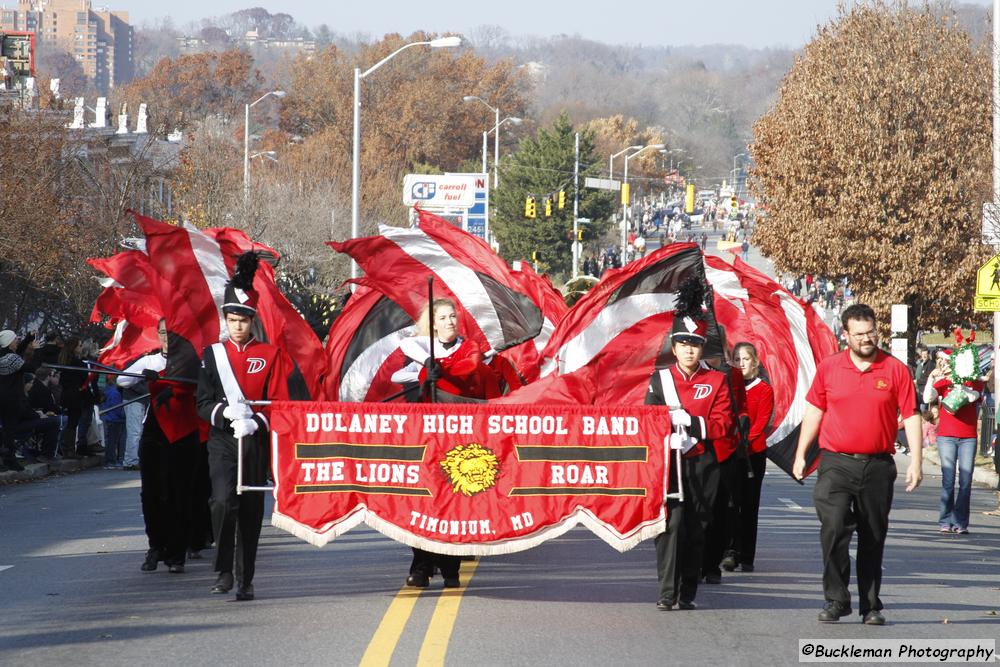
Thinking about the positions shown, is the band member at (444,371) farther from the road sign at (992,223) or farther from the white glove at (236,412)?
the road sign at (992,223)

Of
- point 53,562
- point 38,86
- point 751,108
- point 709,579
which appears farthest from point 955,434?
point 751,108

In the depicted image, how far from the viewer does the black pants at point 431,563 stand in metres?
10.2

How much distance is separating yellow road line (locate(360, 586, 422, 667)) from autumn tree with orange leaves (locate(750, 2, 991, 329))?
2270 cm

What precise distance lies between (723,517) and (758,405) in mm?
1014

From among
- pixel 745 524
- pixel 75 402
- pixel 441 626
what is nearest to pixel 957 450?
pixel 745 524

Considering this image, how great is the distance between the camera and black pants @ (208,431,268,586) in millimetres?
9719

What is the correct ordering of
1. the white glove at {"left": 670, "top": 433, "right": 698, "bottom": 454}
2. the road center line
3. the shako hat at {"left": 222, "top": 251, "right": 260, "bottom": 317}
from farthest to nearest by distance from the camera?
the road center line
the shako hat at {"left": 222, "top": 251, "right": 260, "bottom": 317}
the white glove at {"left": 670, "top": 433, "right": 698, "bottom": 454}

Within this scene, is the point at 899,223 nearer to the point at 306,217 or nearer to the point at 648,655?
the point at 306,217

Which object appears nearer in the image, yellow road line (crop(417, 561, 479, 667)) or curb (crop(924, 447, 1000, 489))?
yellow road line (crop(417, 561, 479, 667))

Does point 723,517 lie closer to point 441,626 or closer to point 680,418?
point 680,418

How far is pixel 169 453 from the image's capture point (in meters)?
11.4

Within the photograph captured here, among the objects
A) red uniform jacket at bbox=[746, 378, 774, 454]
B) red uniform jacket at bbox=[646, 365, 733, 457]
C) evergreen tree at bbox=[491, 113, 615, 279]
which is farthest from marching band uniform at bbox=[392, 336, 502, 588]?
evergreen tree at bbox=[491, 113, 615, 279]

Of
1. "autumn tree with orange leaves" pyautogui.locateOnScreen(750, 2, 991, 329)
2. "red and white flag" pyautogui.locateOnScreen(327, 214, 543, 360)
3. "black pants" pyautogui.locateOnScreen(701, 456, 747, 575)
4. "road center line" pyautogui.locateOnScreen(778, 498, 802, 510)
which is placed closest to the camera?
"black pants" pyautogui.locateOnScreen(701, 456, 747, 575)

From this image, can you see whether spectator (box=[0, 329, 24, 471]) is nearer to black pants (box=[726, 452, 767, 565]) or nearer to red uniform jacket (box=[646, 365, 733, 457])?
black pants (box=[726, 452, 767, 565])
